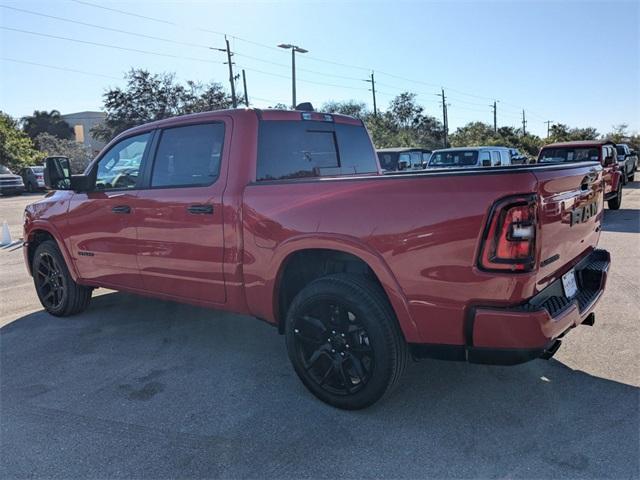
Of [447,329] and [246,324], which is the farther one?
[246,324]

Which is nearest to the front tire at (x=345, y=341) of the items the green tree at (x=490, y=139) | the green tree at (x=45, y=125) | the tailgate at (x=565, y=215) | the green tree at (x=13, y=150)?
the tailgate at (x=565, y=215)

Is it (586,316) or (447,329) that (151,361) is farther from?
(586,316)

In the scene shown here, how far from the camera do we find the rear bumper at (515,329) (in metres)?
2.38

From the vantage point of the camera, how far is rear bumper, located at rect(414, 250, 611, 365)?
238cm

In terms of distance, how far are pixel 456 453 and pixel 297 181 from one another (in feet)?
5.87

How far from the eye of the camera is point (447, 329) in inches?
101

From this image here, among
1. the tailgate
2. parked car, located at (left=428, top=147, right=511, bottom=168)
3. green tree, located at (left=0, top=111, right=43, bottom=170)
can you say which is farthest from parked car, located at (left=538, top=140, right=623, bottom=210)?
green tree, located at (left=0, top=111, right=43, bottom=170)

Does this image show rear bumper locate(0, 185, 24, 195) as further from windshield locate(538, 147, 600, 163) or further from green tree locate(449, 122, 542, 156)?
green tree locate(449, 122, 542, 156)

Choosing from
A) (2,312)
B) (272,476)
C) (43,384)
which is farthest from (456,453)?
(2,312)

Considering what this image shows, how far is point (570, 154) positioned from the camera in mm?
12133

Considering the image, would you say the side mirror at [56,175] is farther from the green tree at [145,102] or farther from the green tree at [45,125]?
the green tree at [45,125]

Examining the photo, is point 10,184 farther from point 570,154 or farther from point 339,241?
point 339,241

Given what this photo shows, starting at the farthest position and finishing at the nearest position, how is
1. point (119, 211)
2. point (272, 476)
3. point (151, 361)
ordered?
point (119, 211) → point (151, 361) → point (272, 476)

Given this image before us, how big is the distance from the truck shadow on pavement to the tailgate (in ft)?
2.87
